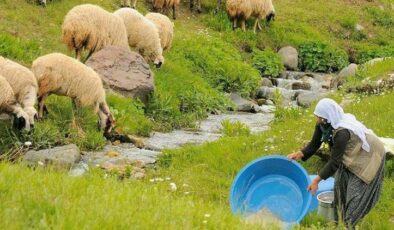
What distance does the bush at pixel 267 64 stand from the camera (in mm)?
19188

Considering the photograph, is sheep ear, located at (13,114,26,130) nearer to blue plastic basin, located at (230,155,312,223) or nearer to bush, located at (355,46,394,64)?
blue plastic basin, located at (230,155,312,223)

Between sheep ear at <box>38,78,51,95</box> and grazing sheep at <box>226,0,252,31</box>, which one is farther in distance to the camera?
grazing sheep at <box>226,0,252,31</box>

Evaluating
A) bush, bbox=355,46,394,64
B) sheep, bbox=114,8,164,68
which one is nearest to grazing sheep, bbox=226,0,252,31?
bush, bbox=355,46,394,64

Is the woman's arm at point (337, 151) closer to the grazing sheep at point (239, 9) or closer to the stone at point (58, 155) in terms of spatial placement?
the stone at point (58, 155)

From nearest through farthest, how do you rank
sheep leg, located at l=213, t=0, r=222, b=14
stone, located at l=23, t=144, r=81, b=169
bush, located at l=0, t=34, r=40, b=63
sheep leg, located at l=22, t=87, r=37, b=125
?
stone, located at l=23, t=144, r=81, b=169 → sheep leg, located at l=22, t=87, r=37, b=125 → bush, located at l=0, t=34, r=40, b=63 → sheep leg, located at l=213, t=0, r=222, b=14

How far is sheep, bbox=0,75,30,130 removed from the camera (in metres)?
8.92

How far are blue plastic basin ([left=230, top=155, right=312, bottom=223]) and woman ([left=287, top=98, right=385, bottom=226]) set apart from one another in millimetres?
529

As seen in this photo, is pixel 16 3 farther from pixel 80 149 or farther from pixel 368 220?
pixel 368 220

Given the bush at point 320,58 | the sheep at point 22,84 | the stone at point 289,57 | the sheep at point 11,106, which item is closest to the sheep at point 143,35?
the sheep at point 22,84

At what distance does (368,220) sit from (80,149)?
478cm

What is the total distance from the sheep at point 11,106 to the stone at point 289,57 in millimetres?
12021

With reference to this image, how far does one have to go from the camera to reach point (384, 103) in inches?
427

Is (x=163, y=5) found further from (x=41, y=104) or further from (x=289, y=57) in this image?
(x=41, y=104)

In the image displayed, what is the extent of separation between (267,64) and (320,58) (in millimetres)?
2535
